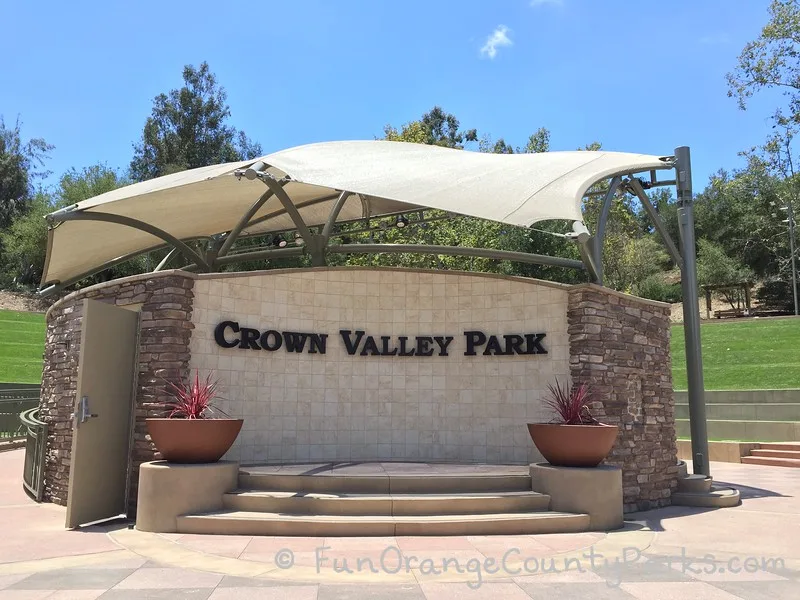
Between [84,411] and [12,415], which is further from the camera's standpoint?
[12,415]

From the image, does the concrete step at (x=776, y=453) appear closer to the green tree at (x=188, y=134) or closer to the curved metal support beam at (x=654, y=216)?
the curved metal support beam at (x=654, y=216)

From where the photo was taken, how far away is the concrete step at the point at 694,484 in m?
10.5

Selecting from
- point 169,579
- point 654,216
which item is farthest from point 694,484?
point 169,579

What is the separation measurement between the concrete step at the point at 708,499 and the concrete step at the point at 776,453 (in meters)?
6.50

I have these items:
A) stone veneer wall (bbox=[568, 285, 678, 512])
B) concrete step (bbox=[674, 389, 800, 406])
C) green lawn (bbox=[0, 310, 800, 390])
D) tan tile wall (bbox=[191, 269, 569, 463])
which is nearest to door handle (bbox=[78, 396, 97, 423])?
tan tile wall (bbox=[191, 269, 569, 463])

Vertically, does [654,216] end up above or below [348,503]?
above

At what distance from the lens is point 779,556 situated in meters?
6.66

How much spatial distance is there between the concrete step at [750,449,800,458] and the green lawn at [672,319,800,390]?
7340mm

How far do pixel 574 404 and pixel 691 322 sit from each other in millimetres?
4238

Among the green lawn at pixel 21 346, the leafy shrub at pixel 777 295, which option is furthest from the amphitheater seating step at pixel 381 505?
the leafy shrub at pixel 777 295

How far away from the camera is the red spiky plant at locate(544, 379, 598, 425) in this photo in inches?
338

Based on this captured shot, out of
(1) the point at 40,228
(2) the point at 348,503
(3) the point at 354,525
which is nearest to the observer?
(3) the point at 354,525

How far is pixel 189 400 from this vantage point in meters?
8.22

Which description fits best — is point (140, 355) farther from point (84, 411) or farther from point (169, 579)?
point (169, 579)
